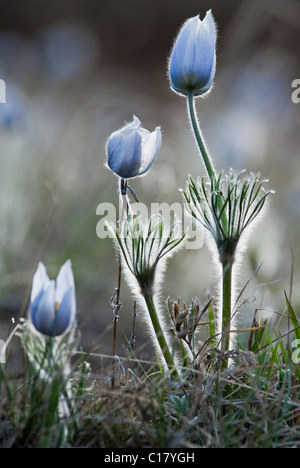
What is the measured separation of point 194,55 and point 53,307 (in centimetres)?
89

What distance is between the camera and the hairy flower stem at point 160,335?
69.4 inches

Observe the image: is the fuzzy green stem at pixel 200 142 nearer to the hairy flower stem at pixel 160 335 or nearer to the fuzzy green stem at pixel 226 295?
the fuzzy green stem at pixel 226 295

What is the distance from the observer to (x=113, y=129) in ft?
17.9

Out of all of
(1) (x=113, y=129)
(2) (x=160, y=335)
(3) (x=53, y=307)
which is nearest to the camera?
(3) (x=53, y=307)

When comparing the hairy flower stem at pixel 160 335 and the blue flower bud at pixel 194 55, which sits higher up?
the blue flower bud at pixel 194 55

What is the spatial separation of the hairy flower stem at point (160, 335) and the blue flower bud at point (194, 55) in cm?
66

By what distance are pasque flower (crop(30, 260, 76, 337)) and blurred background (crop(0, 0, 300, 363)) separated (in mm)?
597

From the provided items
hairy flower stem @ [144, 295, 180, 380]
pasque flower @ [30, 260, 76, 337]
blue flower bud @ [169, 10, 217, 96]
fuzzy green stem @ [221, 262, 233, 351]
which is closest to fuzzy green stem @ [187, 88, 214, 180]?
blue flower bud @ [169, 10, 217, 96]

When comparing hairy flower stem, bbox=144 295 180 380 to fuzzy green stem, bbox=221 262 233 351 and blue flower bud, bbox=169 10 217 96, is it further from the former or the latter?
blue flower bud, bbox=169 10 217 96

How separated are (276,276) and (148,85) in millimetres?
3954

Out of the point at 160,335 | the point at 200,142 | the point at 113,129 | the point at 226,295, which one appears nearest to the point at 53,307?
the point at 160,335

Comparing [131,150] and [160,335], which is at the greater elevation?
[131,150]

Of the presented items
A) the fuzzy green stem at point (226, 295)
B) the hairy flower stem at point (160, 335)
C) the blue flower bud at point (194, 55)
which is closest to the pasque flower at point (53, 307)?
the hairy flower stem at point (160, 335)

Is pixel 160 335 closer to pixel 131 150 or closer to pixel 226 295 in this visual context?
pixel 226 295
